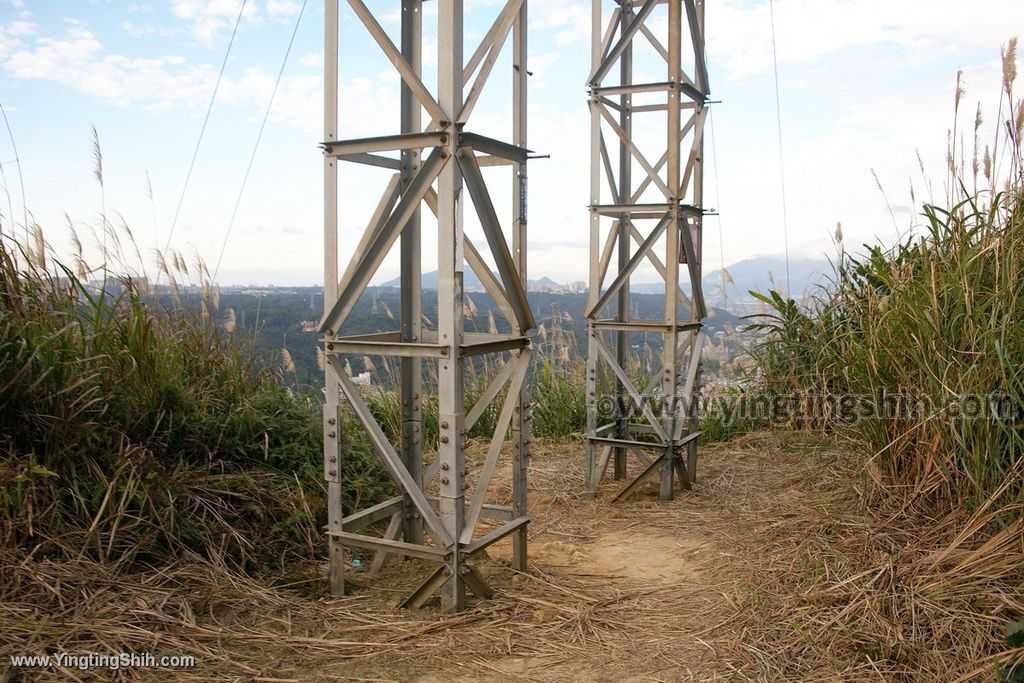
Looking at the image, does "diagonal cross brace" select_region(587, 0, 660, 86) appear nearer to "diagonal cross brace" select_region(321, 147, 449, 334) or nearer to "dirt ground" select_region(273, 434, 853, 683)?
"diagonal cross brace" select_region(321, 147, 449, 334)

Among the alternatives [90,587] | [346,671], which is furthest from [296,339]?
[346,671]

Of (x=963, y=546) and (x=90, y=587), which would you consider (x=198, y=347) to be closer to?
(x=90, y=587)

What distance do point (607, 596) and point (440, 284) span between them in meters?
1.94

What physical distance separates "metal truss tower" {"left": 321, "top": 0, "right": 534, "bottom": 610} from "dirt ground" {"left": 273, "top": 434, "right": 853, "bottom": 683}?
0.65ft

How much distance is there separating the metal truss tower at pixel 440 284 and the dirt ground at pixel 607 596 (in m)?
0.20

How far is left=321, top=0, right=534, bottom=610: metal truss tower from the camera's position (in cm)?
389

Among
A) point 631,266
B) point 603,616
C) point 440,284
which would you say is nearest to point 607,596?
point 603,616

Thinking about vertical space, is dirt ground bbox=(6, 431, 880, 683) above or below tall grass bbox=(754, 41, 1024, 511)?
below

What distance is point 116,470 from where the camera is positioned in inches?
177

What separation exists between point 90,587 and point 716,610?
3069mm

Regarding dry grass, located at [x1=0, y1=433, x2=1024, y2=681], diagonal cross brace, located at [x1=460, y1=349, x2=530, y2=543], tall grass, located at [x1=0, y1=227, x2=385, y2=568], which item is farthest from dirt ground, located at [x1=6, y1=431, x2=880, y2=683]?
diagonal cross brace, located at [x1=460, y1=349, x2=530, y2=543]

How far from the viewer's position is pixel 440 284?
391 centimetres

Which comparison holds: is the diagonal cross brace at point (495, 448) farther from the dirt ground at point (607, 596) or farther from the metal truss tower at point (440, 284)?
the dirt ground at point (607, 596)

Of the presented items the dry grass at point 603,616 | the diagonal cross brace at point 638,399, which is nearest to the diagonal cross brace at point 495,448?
the dry grass at point 603,616
